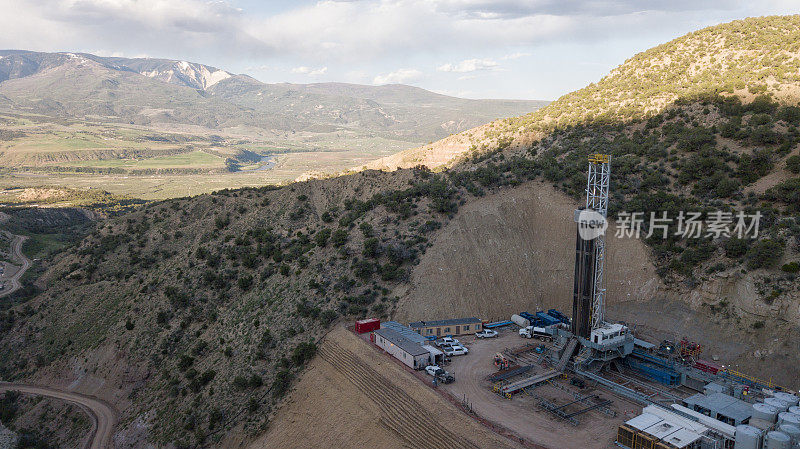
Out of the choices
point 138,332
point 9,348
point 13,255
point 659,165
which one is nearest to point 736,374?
point 659,165

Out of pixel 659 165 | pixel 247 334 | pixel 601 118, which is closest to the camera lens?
pixel 247 334

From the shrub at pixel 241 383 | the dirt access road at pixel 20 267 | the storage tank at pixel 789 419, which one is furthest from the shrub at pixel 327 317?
the dirt access road at pixel 20 267

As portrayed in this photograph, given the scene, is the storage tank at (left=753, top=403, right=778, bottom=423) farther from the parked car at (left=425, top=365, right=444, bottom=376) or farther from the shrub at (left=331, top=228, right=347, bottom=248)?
the shrub at (left=331, top=228, right=347, bottom=248)

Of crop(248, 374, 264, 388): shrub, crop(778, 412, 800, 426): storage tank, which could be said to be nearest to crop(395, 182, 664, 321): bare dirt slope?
crop(248, 374, 264, 388): shrub

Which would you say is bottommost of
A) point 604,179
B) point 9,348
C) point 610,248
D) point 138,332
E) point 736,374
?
point 9,348

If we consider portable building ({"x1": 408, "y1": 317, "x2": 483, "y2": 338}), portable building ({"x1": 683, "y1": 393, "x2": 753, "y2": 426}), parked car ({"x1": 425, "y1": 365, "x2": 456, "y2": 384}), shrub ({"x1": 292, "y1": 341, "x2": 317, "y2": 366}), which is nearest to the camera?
portable building ({"x1": 683, "y1": 393, "x2": 753, "y2": 426})

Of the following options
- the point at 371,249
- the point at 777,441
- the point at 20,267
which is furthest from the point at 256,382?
the point at 20,267

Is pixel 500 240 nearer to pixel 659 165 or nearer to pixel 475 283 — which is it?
pixel 475 283
